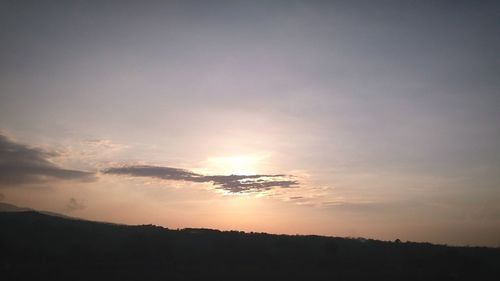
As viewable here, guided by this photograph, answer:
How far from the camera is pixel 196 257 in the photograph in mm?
56406

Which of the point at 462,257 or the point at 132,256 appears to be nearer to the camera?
the point at 132,256

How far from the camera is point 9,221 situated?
227 ft

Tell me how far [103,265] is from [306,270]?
943 inches

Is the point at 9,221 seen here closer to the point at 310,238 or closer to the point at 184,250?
the point at 184,250

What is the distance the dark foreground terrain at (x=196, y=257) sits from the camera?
41281 millimetres

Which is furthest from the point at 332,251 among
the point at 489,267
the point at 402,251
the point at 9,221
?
the point at 9,221

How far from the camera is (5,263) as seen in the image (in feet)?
140

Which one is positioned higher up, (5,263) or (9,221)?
(9,221)

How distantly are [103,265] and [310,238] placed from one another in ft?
159

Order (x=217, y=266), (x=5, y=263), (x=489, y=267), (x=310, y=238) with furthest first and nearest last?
1. (x=310, y=238)
2. (x=489, y=267)
3. (x=217, y=266)
4. (x=5, y=263)

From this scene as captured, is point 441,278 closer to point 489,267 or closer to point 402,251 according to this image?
point 489,267

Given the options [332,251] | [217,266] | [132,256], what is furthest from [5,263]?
[332,251]

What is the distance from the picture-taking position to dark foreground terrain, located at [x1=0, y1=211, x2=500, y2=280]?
41.3 m

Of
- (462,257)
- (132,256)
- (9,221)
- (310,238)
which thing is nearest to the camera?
(132,256)
